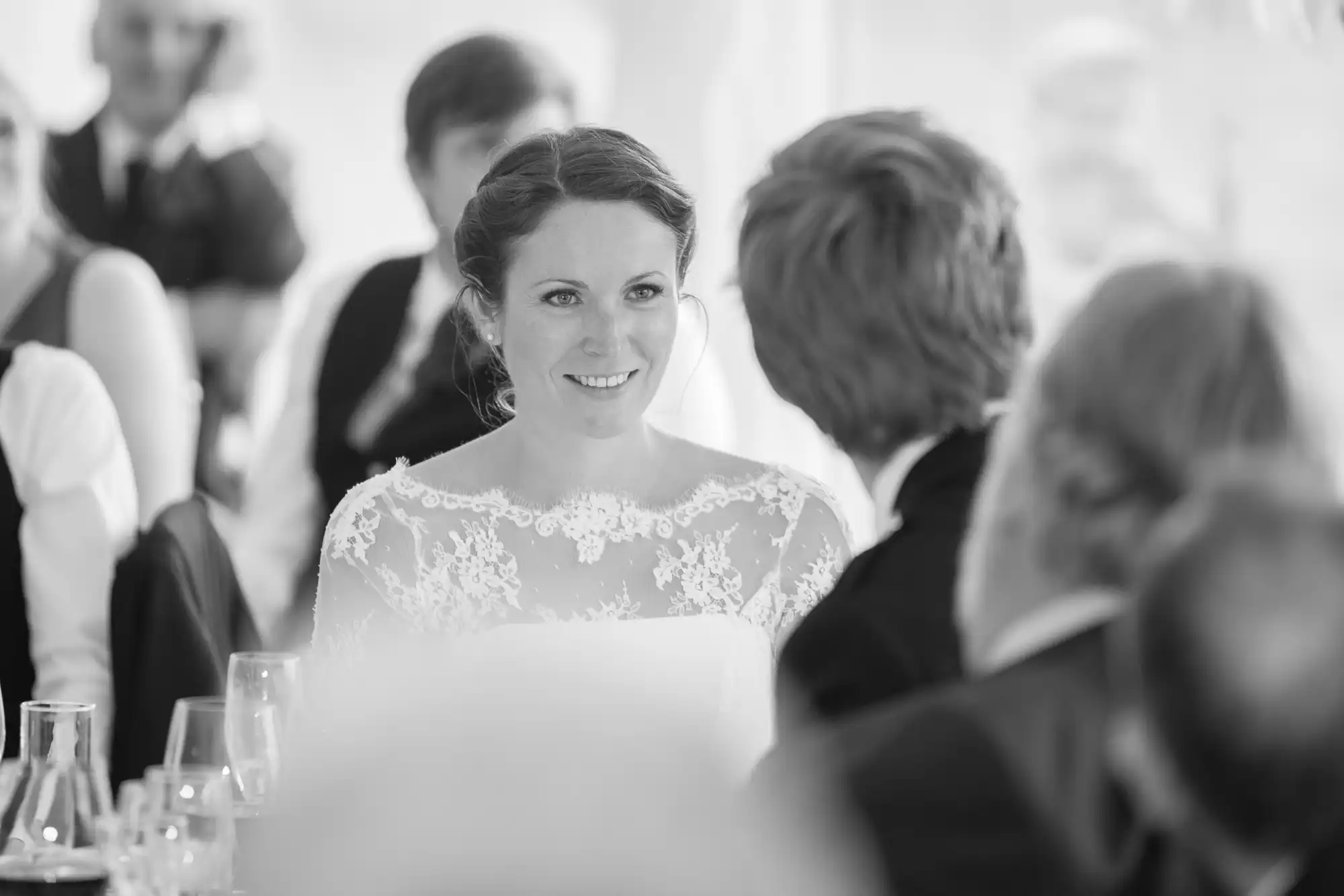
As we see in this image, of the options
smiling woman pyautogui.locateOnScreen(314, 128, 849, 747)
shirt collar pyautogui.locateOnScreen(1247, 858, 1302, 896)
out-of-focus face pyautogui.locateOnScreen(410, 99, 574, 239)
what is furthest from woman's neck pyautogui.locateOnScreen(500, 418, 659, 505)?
shirt collar pyautogui.locateOnScreen(1247, 858, 1302, 896)

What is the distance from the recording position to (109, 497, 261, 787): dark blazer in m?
2.46

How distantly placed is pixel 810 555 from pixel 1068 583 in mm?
1414

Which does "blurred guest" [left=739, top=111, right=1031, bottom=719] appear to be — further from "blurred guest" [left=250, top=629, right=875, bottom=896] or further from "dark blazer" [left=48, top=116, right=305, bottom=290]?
"dark blazer" [left=48, top=116, right=305, bottom=290]

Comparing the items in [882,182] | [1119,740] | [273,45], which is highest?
[273,45]

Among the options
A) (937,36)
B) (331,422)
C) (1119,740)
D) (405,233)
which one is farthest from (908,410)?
(405,233)

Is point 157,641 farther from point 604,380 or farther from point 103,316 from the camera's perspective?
point 103,316

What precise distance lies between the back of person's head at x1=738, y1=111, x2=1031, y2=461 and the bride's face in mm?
688

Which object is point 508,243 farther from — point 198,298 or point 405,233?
point 405,233

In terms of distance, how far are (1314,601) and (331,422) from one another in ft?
8.64

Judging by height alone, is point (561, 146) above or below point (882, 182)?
above

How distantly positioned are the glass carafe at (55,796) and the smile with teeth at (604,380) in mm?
871

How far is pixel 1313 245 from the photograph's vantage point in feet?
13.7

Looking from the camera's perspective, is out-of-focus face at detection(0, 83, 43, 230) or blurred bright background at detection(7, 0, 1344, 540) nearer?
out-of-focus face at detection(0, 83, 43, 230)

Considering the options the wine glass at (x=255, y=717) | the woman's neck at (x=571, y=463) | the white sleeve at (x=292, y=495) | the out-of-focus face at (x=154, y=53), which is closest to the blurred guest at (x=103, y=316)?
the white sleeve at (x=292, y=495)
